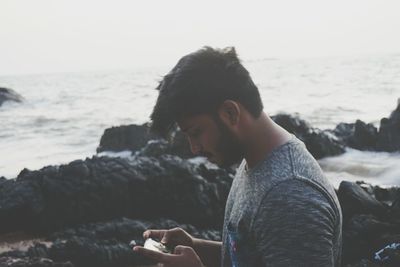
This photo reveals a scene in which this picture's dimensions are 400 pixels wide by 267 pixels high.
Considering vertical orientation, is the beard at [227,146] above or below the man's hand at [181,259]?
above

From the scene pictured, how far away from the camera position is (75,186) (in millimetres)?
6207

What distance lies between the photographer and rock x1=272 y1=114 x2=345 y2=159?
11.4m

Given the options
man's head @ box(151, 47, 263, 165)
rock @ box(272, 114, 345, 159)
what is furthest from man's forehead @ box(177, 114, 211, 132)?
rock @ box(272, 114, 345, 159)

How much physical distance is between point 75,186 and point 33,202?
56 cm

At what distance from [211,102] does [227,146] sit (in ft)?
0.61

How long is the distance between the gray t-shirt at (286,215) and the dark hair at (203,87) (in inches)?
11.1

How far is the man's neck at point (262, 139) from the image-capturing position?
5.96 feet

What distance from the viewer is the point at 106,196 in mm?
6133

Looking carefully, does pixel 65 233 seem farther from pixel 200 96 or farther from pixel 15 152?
pixel 15 152

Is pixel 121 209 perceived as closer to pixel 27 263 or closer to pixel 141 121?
pixel 27 263

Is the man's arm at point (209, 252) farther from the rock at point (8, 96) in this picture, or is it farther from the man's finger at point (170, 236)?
the rock at point (8, 96)

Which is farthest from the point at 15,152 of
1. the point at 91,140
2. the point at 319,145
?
the point at 319,145

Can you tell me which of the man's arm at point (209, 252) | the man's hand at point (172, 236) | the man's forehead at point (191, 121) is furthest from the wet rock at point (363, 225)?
the man's forehead at point (191, 121)

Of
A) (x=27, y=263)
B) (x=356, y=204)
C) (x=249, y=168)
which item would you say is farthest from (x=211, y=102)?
(x=356, y=204)
